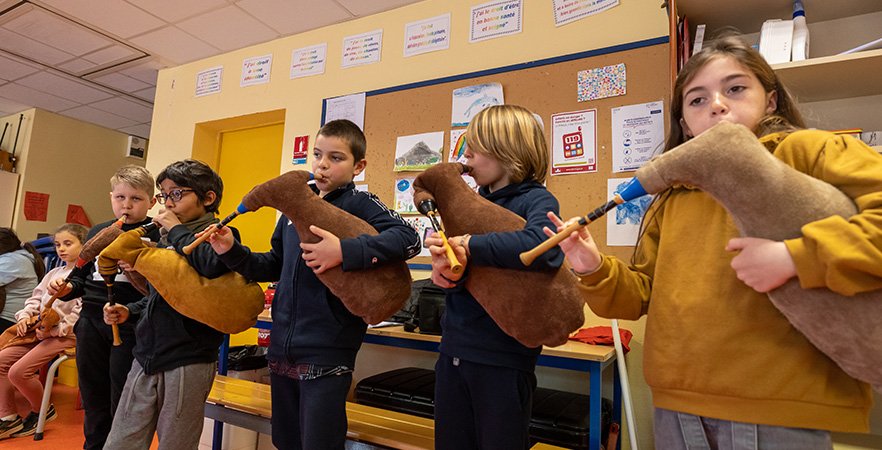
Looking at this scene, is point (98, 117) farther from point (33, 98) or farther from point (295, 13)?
point (295, 13)

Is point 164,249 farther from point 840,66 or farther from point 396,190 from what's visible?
point 840,66

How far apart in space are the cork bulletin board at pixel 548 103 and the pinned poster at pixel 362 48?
0.87ft

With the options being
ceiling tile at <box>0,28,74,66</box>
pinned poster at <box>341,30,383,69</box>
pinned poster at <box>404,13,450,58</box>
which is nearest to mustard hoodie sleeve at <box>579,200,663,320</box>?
pinned poster at <box>404,13,450,58</box>

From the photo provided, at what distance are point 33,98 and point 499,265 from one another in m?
5.96

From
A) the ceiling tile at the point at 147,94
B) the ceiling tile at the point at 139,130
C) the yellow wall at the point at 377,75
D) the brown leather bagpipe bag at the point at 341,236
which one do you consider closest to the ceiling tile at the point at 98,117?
the ceiling tile at the point at 139,130

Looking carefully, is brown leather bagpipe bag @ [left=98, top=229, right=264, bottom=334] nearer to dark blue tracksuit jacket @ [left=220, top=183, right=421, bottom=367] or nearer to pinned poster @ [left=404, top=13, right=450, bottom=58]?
dark blue tracksuit jacket @ [left=220, top=183, right=421, bottom=367]

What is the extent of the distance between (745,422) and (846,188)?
14.4 inches

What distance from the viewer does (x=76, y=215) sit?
17.9 ft

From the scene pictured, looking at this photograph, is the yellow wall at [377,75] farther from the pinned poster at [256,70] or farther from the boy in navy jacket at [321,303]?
the boy in navy jacket at [321,303]

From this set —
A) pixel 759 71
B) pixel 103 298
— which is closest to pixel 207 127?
pixel 103 298

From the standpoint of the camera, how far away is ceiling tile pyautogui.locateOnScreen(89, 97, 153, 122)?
4809 millimetres

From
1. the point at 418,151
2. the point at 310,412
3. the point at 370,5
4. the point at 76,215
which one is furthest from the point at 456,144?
the point at 76,215

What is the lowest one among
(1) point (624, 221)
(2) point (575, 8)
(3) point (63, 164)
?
(1) point (624, 221)

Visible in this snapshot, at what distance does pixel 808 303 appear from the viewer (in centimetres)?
63
